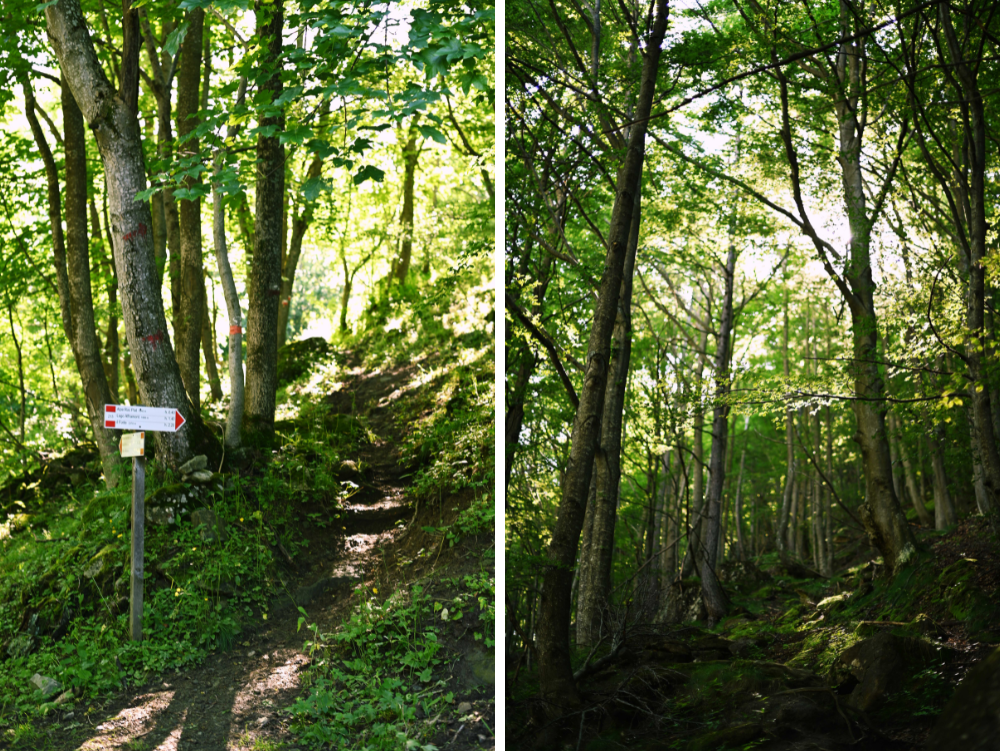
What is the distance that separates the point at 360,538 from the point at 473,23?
2.65 metres

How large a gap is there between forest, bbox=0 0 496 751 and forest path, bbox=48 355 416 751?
0.01 meters

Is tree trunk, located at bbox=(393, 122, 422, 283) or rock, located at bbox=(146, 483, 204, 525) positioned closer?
tree trunk, located at bbox=(393, 122, 422, 283)

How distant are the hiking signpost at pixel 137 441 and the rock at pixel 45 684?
469mm

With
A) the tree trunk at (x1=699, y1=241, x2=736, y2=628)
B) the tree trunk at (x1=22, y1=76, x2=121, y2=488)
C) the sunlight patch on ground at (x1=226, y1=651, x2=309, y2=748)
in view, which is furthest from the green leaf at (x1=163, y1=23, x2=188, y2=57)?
the tree trunk at (x1=699, y1=241, x2=736, y2=628)

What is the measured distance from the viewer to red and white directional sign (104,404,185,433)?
133 inches

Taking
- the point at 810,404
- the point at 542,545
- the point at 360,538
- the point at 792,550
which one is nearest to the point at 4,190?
the point at 360,538

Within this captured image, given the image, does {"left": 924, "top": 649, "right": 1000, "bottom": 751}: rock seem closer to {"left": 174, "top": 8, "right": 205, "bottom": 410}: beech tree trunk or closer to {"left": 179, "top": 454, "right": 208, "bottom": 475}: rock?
{"left": 179, "top": 454, "right": 208, "bottom": 475}: rock

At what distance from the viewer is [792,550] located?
16234 millimetres

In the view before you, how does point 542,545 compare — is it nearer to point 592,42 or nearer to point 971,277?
point 971,277

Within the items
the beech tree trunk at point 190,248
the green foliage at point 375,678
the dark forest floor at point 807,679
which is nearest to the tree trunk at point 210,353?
the beech tree trunk at point 190,248

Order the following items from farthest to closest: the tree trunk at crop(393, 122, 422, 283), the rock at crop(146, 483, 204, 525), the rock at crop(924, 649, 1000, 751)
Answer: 1. the rock at crop(146, 483, 204, 525)
2. the tree trunk at crop(393, 122, 422, 283)
3. the rock at crop(924, 649, 1000, 751)

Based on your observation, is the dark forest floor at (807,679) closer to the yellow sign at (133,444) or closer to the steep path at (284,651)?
the steep path at (284,651)

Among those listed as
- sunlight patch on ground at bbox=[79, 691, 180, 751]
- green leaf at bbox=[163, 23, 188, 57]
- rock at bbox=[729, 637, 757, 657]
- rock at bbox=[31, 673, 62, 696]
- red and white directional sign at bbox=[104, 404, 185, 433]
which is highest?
green leaf at bbox=[163, 23, 188, 57]

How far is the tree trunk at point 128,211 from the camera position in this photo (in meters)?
4.51
